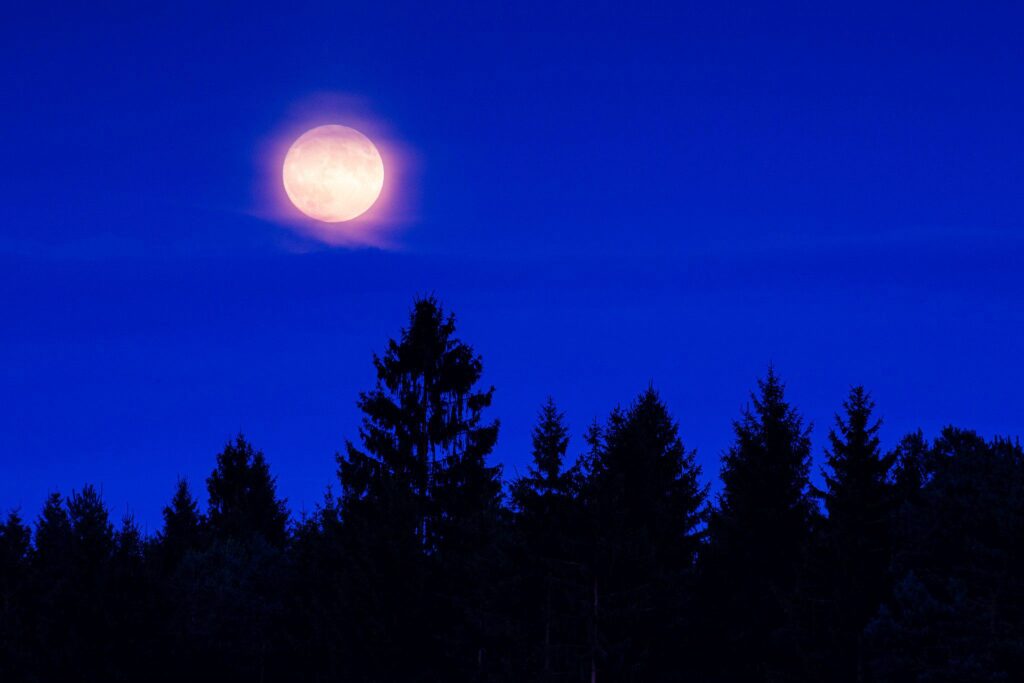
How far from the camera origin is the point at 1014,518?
32.9 meters

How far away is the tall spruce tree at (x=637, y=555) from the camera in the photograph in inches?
1479

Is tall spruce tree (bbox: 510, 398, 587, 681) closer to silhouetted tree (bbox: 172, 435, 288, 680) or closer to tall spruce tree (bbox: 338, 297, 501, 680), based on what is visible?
tall spruce tree (bbox: 338, 297, 501, 680)

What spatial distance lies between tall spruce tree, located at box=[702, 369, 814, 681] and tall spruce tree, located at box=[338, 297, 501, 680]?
1081 cm

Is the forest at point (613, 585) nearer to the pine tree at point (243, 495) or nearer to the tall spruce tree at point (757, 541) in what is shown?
the tall spruce tree at point (757, 541)

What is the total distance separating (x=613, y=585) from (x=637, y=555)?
147cm

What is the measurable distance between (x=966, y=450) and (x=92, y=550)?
103ft

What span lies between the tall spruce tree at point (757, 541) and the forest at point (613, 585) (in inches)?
4.0

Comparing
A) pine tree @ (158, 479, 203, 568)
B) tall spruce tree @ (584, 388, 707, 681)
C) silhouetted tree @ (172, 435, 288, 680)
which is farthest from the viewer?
pine tree @ (158, 479, 203, 568)

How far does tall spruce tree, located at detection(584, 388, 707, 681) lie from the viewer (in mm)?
37562

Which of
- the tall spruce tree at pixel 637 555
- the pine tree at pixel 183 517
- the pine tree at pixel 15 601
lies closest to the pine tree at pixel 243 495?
the pine tree at pixel 183 517

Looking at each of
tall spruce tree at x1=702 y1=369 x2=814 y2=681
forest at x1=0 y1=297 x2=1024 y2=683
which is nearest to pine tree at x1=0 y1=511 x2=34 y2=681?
forest at x1=0 y1=297 x2=1024 y2=683

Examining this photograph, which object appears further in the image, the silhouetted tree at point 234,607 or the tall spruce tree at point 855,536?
the silhouetted tree at point 234,607

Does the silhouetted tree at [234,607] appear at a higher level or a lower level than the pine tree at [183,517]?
lower

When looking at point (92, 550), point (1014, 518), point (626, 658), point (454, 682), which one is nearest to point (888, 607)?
point (1014, 518)
